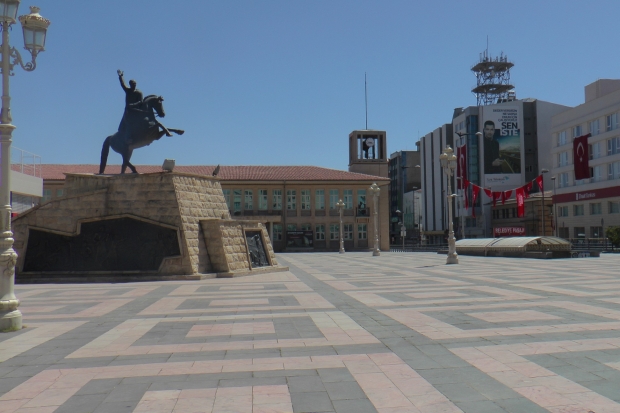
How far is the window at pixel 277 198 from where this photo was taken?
194 ft

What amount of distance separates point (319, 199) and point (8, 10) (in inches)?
2004

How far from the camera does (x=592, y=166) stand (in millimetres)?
56531

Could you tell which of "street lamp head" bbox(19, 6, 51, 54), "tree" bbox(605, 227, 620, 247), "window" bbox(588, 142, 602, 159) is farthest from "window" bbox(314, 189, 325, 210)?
"street lamp head" bbox(19, 6, 51, 54)

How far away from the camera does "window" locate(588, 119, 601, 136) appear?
184ft

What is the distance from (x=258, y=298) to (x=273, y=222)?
4594 cm

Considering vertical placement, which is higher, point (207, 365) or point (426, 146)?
point (426, 146)

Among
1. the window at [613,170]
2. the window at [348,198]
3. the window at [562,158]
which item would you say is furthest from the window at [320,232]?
the window at [613,170]

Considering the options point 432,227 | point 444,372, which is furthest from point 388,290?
point 432,227

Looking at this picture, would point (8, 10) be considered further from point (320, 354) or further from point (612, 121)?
point (612, 121)

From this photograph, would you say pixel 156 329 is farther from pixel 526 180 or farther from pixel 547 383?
pixel 526 180

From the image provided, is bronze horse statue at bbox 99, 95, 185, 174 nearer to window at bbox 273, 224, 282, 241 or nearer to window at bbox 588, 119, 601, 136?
window at bbox 273, 224, 282, 241

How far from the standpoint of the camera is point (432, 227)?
326ft

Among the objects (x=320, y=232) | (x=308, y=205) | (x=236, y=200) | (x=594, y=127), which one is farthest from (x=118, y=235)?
(x=594, y=127)

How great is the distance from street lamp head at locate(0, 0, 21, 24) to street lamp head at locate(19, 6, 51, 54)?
1.07 feet
